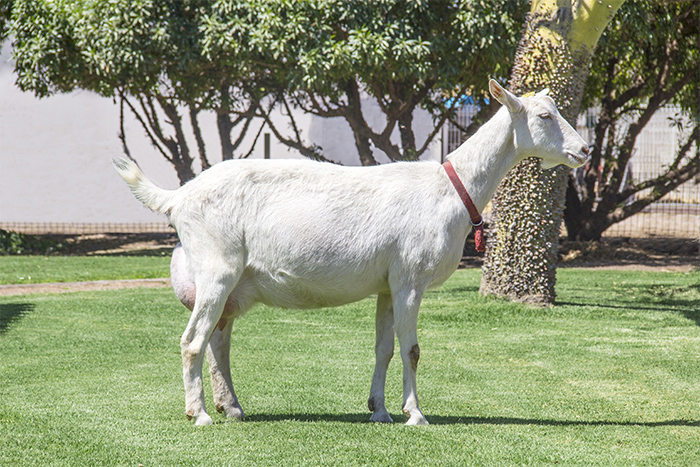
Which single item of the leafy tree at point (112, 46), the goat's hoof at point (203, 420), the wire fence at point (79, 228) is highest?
the leafy tree at point (112, 46)

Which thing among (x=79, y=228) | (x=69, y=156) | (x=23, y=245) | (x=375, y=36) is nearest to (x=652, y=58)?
(x=375, y=36)

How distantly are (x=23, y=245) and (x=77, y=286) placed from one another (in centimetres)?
632

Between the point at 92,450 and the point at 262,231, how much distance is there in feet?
5.20

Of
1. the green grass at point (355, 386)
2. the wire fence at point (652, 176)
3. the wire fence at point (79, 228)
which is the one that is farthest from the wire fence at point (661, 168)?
the green grass at point (355, 386)

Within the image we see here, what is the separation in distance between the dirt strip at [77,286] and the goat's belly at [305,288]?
7.83 m

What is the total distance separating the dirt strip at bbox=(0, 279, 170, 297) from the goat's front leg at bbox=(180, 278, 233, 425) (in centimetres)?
764

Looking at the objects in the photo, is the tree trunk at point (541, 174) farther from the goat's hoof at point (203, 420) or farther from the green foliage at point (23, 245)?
the green foliage at point (23, 245)

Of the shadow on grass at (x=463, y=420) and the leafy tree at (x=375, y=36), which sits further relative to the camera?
the leafy tree at (x=375, y=36)

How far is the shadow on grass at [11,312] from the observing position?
9.21 meters

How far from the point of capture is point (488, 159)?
5.38m

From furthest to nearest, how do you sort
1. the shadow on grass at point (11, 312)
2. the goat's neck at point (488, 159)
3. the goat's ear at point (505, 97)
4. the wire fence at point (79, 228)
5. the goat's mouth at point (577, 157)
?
1. the wire fence at point (79, 228)
2. the shadow on grass at point (11, 312)
3. the goat's neck at point (488, 159)
4. the goat's mouth at point (577, 157)
5. the goat's ear at point (505, 97)

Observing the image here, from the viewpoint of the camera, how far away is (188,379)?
202 inches

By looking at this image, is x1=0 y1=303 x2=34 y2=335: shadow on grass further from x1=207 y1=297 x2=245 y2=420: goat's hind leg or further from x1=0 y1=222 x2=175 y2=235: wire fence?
x1=0 y1=222 x2=175 y2=235: wire fence

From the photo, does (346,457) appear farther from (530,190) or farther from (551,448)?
(530,190)
